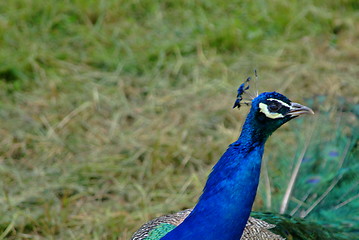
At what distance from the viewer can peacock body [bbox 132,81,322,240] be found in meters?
1.54

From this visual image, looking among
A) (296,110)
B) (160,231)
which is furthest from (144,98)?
(296,110)

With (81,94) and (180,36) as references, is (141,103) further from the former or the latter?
(180,36)

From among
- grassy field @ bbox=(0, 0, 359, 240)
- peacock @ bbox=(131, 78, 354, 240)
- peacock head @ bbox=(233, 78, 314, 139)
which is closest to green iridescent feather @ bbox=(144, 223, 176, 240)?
peacock @ bbox=(131, 78, 354, 240)

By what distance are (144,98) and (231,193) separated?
1975mm

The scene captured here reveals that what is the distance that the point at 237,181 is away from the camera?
5.02 ft

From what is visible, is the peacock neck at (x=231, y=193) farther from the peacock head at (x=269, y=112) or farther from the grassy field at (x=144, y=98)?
the grassy field at (x=144, y=98)

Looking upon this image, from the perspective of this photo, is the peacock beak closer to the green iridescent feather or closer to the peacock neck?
the peacock neck

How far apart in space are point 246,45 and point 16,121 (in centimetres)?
163

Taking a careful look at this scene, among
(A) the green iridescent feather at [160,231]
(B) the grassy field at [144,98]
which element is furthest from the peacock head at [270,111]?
(B) the grassy field at [144,98]

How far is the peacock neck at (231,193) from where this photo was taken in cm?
154

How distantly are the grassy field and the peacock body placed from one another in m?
0.83

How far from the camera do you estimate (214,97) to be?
3.43 metres

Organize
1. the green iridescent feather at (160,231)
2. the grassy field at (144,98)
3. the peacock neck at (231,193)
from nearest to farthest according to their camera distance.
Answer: the peacock neck at (231,193)
the green iridescent feather at (160,231)
the grassy field at (144,98)

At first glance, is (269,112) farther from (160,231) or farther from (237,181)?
(160,231)
